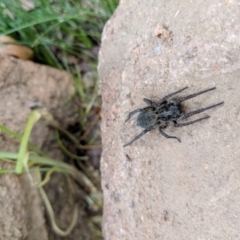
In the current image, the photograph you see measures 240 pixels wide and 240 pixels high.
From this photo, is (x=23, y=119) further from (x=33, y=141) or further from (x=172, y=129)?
(x=172, y=129)

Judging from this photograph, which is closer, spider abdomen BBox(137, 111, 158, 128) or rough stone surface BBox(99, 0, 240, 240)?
rough stone surface BBox(99, 0, 240, 240)

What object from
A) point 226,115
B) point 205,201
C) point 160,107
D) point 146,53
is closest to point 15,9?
point 146,53

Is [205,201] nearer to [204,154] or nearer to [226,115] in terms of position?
[204,154]

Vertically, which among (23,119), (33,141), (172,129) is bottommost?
(172,129)

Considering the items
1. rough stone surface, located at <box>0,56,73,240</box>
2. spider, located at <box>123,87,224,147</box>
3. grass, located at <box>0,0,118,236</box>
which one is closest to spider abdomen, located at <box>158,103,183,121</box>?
spider, located at <box>123,87,224,147</box>

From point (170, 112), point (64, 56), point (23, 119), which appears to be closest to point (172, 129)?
point (170, 112)

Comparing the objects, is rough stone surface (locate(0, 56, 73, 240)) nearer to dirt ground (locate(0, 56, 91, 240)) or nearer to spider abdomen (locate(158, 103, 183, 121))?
dirt ground (locate(0, 56, 91, 240))
